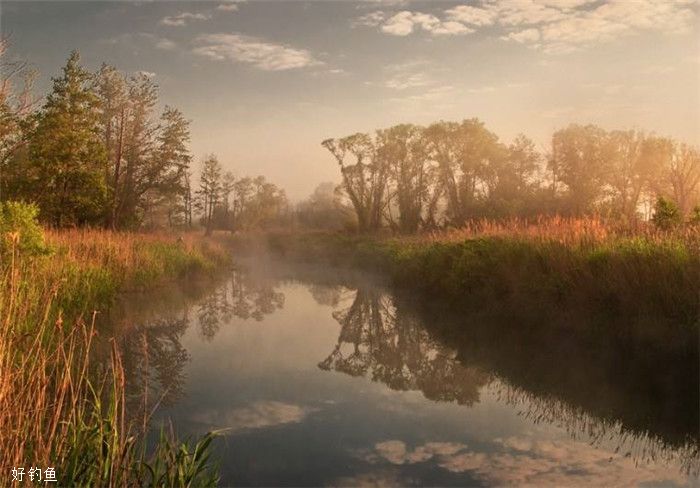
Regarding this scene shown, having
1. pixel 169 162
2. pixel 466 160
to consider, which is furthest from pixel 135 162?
pixel 466 160

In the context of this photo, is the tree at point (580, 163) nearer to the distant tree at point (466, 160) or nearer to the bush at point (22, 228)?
the distant tree at point (466, 160)

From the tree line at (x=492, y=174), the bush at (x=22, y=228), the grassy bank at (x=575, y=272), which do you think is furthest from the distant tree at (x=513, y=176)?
the bush at (x=22, y=228)

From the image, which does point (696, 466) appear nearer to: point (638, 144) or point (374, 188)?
point (638, 144)

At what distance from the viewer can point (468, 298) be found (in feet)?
41.0

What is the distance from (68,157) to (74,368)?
21581 mm

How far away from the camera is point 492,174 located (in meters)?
34.2

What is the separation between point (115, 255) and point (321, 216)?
1533 inches

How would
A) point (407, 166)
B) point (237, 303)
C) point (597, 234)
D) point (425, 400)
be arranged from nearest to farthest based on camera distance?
point (425, 400) → point (597, 234) → point (237, 303) → point (407, 166)

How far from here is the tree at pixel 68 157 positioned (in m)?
24.1

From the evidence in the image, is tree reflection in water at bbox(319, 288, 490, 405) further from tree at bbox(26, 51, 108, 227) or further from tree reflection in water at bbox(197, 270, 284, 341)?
tree at bbox(26, 51, 108, 227)

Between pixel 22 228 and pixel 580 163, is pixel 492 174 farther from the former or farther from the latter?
pixel 22 228

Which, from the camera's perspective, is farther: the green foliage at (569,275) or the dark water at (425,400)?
the green foliage at (569,275)

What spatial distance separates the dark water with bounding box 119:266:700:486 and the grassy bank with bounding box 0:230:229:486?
44 cm

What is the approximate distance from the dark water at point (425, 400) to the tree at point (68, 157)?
16.9m
